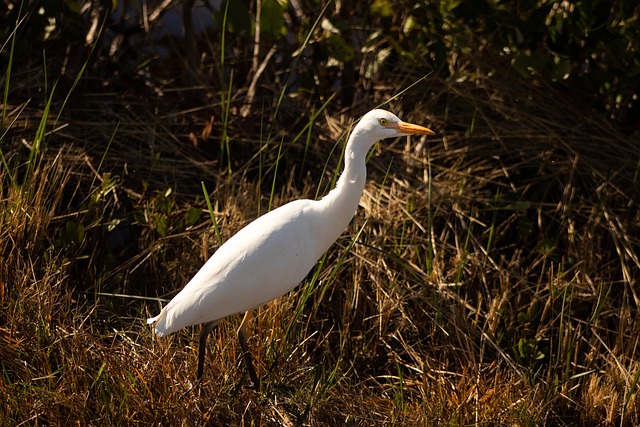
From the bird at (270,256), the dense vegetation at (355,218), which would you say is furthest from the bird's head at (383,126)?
the dense vegetation at (355,218)

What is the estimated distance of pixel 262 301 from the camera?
8.44ft

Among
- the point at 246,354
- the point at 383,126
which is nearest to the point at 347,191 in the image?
the point at 383,126

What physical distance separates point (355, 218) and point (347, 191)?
3.11 feet

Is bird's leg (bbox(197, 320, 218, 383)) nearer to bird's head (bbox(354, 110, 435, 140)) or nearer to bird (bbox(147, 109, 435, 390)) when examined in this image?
bird (bbox(147, 109, 435, 390))

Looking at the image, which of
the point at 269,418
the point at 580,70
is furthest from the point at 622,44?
the point at 269,418

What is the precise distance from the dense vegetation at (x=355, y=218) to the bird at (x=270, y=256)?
12cm

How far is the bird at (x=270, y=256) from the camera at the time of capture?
253 cm

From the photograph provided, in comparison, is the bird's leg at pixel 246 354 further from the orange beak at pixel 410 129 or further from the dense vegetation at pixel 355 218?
the orange beak at pixel 410 129

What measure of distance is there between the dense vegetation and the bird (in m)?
0.12

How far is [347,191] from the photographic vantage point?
104 inches

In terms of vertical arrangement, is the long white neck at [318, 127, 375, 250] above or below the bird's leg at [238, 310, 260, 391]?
above

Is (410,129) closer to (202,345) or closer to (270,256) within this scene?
(270,256)

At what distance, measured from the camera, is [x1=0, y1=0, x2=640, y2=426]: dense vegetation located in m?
2.74

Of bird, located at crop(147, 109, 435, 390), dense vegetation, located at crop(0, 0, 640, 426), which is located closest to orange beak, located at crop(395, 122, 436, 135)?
bird, located at crop(147, 109, 435, 390)
